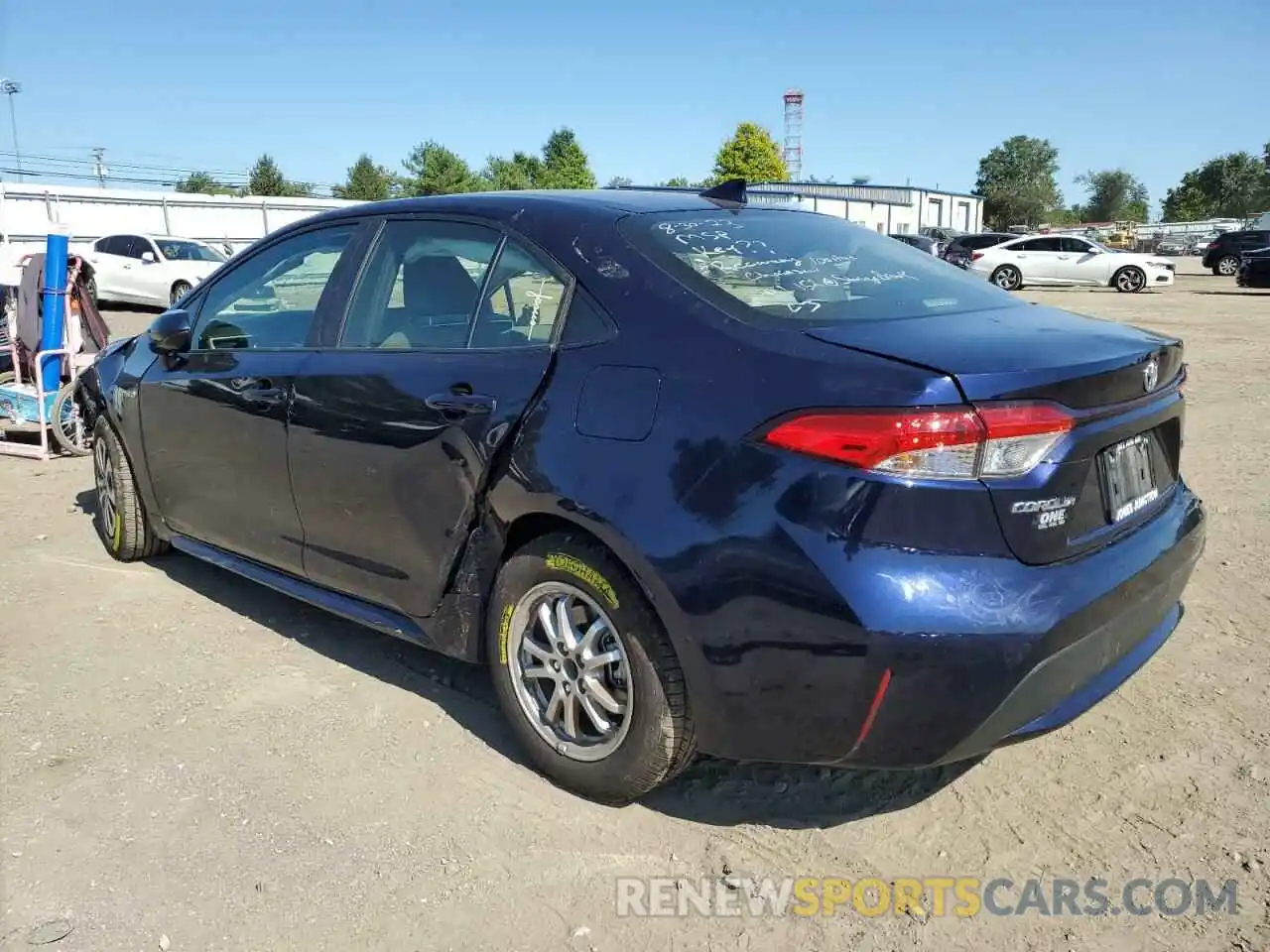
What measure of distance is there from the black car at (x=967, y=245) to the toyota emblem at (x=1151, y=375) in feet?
88.8

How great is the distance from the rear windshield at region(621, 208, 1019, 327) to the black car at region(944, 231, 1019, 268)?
26555mm

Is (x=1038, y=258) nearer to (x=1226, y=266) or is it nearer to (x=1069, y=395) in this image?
(x=1226, y=266)

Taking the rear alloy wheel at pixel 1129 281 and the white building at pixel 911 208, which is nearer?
the rear alloy wheel at pixel 1129 281

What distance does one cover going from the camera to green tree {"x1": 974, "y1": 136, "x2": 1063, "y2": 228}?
3807 inches

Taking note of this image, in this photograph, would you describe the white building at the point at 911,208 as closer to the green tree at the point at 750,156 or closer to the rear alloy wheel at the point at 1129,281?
the green tree at the point at 750,156

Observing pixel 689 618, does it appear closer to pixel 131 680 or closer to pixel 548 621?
pixel 548 621

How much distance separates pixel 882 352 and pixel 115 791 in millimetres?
2554

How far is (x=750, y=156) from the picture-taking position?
235 ft

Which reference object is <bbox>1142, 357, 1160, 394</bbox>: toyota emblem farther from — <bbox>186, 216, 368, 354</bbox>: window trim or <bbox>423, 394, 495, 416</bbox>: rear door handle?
<bbox>186, 216, 368, 354</bbox>: window trim

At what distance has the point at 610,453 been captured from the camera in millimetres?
2572

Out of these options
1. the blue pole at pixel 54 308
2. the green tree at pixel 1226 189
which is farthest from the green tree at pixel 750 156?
the blue pole at pixel 54 308

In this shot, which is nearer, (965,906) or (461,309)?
(965,906)

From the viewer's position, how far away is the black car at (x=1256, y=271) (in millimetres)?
23969

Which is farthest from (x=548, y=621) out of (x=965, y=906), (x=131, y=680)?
(x=131, y=680)
